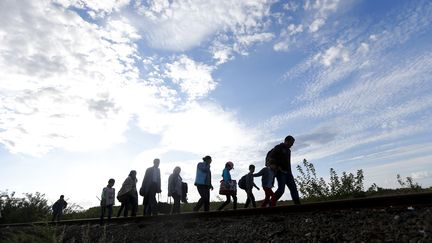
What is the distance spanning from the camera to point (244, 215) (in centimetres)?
704

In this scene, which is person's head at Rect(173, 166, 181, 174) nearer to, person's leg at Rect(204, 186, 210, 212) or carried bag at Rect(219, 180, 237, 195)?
person's leg at Rect(204, 186, 210, 212)

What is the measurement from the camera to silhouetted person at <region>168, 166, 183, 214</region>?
445 inches

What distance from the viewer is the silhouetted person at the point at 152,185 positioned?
461 inches

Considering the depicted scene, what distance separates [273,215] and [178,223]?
7.36 ft

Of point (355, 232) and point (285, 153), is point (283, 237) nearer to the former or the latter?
point (355, 232)

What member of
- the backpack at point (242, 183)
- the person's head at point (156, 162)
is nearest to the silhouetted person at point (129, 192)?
the person's head at point (156, 162)

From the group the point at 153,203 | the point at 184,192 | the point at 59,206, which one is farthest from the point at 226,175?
the point at 59,206

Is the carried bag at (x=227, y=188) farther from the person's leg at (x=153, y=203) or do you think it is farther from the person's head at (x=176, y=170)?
the person's leg at (x=153, y=203)

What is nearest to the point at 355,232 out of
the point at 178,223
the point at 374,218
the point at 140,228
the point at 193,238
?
the point at 374,218

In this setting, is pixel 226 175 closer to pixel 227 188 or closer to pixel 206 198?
pixel 227 188

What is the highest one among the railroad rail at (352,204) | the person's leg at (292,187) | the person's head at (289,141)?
the person's head at (289,141)

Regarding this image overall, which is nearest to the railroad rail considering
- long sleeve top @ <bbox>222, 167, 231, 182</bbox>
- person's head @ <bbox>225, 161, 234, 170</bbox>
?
long sleeve top @ <bbox>222, 167, 231, 182</bbox>

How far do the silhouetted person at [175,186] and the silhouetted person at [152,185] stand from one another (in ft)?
1.93

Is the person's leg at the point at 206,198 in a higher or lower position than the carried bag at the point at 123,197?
lower
